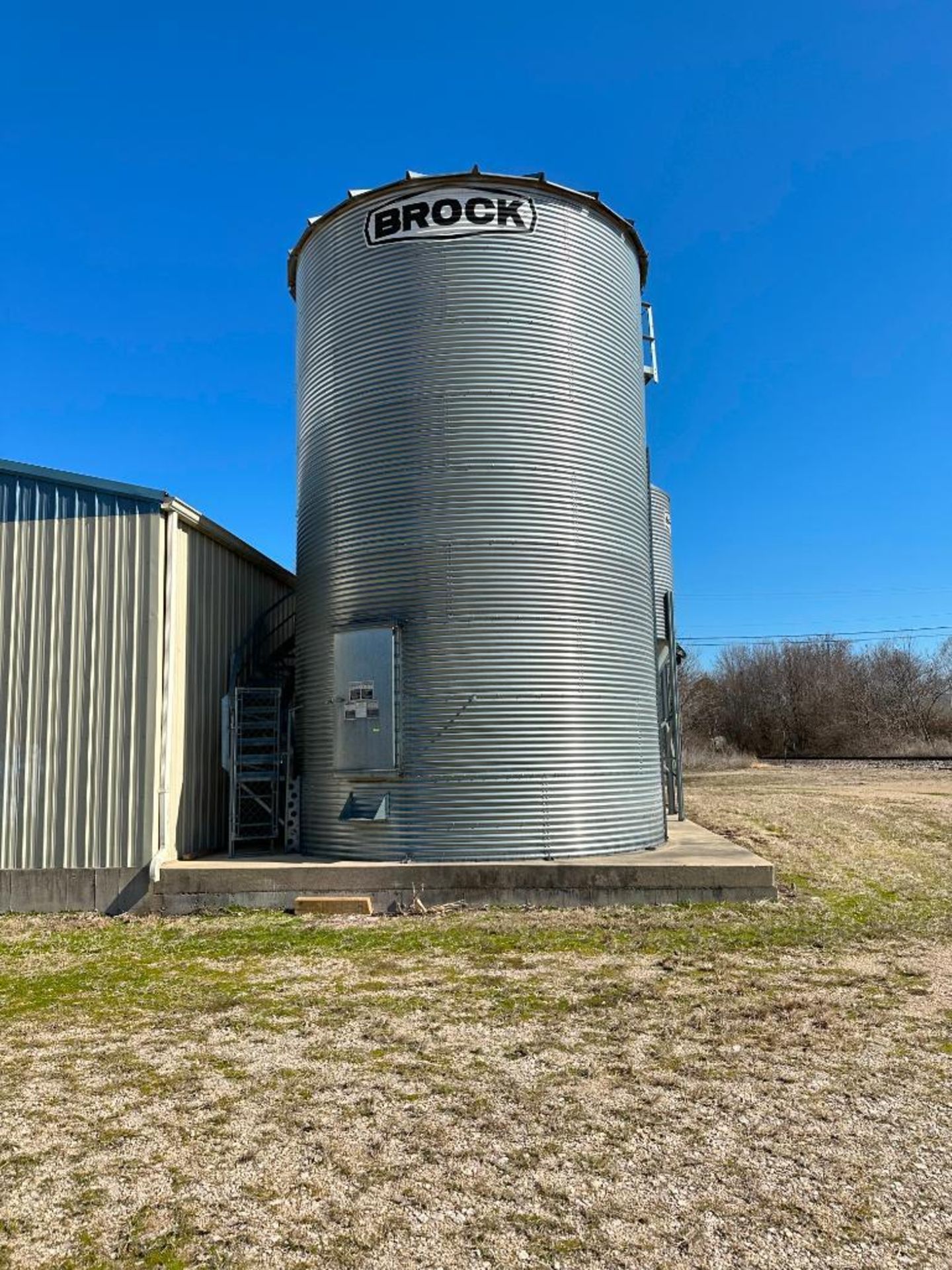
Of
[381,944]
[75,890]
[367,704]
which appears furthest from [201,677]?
[381,944]

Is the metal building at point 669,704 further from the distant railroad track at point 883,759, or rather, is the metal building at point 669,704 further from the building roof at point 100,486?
→ the distant railroad track at point 883,759

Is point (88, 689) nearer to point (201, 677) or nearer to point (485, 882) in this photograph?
point (201, 677)

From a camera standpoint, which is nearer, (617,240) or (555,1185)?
(555,1185)

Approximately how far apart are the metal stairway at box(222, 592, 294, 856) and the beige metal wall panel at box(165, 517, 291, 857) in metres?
0.31

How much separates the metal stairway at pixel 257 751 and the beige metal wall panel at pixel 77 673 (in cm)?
143

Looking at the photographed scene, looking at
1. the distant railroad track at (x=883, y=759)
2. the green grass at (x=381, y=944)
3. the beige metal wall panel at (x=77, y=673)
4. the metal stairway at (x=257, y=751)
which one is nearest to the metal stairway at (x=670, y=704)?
the green grass at (x=381, y=944)

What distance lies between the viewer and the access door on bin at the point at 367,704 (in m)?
11.4

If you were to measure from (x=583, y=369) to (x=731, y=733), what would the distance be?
57.4 m

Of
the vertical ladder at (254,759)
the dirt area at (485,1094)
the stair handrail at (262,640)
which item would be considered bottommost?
the dirt area at (485,1094)

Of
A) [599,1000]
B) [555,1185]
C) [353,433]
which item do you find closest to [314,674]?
[353,433]

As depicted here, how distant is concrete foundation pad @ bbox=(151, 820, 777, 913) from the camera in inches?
418

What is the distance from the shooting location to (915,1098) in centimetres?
527

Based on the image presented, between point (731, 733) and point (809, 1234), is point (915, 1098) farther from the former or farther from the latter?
point (731, 733)

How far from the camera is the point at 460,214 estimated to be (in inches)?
477
